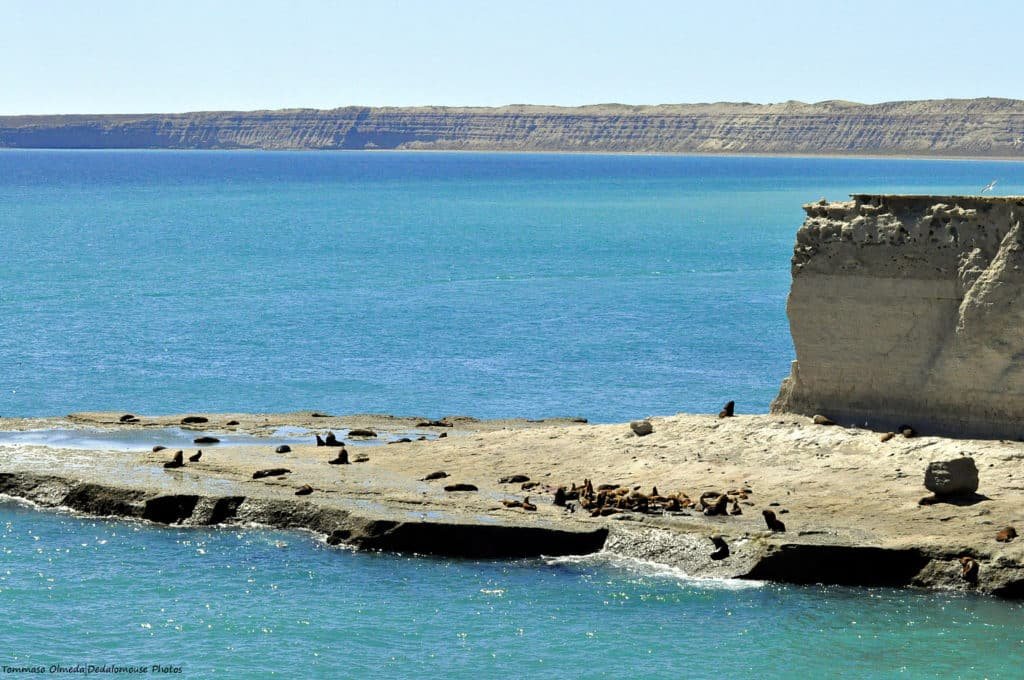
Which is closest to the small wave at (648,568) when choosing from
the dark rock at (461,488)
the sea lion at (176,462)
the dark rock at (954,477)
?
the dark rock at (461,488)

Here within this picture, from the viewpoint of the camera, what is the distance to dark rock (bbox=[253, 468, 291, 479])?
32188 millimetres

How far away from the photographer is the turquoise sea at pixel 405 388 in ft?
79.2

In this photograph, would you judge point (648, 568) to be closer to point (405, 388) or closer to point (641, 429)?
point (641, 429)

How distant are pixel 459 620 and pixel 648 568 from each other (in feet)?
12.1

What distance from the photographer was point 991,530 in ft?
86.7

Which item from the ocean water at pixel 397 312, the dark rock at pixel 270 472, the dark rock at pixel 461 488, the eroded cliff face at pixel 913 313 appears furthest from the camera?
the ocean water at pixel 397 312

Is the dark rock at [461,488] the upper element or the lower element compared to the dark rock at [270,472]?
upper

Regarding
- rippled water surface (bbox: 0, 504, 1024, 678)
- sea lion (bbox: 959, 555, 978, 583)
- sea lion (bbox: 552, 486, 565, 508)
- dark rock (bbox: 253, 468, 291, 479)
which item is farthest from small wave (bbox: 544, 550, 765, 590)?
dark rock (bbox: 253, 468, 291, 479)

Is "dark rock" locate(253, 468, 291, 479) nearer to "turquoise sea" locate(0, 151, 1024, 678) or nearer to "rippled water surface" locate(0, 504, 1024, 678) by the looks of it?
"turquoise sea" locate(0, 151, 1024, 678)

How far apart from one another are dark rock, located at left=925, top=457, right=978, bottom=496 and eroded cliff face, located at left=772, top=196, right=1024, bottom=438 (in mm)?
2465

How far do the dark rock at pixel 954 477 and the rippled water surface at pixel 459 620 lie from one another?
99.1 inches

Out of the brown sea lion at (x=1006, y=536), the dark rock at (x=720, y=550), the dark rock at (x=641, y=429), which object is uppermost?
the dark rock at (x=641, y=429)

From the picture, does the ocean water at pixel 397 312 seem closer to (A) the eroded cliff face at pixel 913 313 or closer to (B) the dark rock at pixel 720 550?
(A) the eroded cliff face at pixel 913 313

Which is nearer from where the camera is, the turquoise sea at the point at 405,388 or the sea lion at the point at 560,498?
the turquoise sea at the point at 405,388
